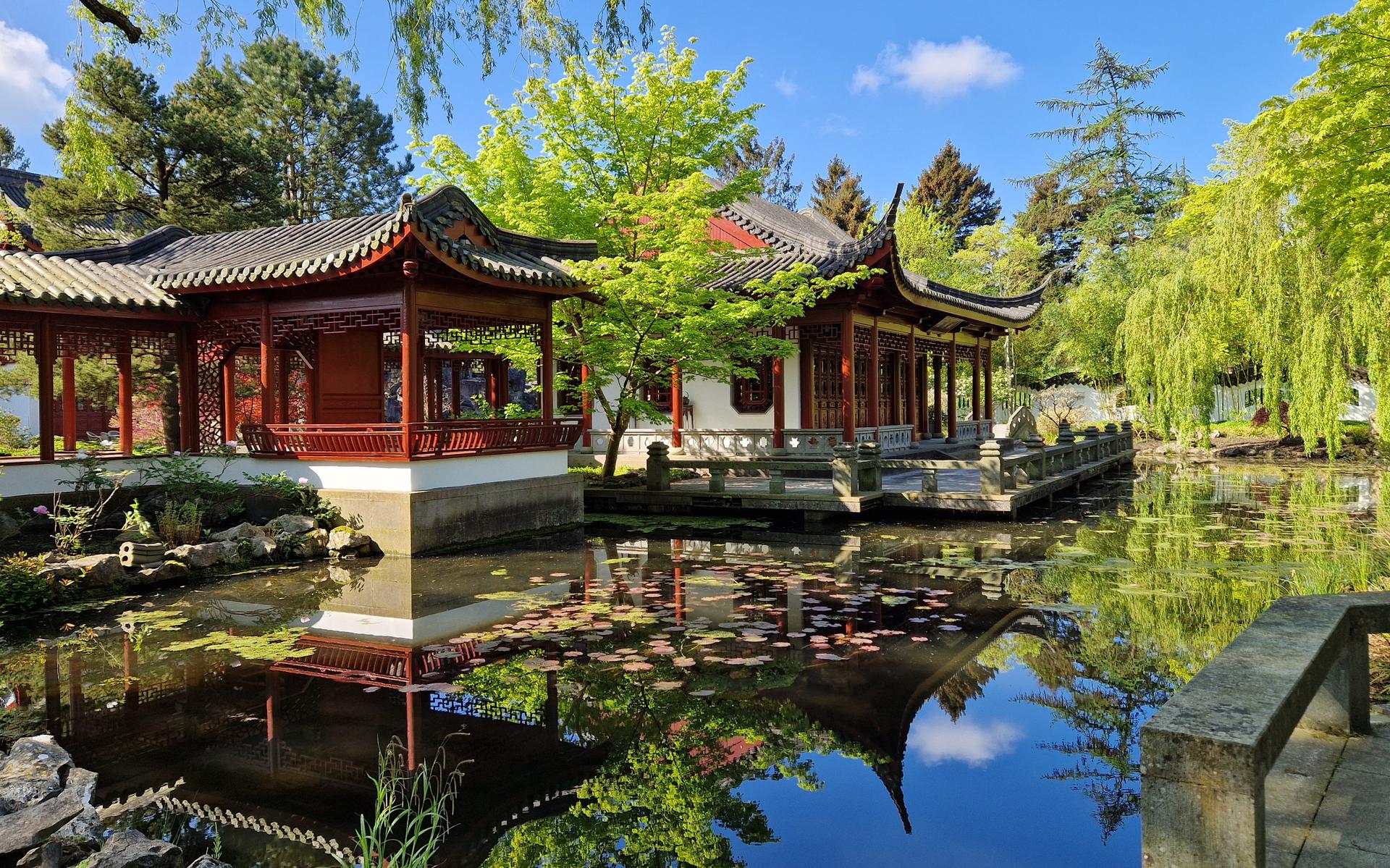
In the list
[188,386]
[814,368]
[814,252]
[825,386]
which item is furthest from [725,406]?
[188,386]

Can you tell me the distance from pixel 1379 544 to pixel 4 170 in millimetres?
35764

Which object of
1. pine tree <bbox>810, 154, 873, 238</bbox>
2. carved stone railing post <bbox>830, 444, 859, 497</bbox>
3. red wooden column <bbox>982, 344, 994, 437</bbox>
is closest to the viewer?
carved stone railing post <bbox>830, 444, 859, 497</bbox>

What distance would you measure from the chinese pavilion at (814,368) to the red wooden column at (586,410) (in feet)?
0.15

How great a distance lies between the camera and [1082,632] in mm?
6023

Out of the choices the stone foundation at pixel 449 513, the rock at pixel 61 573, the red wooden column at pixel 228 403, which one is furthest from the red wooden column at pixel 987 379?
the rock at pixel 61 573

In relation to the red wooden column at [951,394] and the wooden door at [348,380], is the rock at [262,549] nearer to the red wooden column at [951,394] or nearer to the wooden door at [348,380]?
the wooden door at [348,380]

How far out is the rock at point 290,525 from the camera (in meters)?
9.31

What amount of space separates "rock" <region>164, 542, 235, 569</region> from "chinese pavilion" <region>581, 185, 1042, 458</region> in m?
9.27

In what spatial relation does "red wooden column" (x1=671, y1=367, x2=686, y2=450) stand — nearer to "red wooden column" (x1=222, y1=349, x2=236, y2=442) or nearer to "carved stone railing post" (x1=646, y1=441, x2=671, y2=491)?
"carved stone railing post" (x1=646, y1=441, x2=671, y2=491)

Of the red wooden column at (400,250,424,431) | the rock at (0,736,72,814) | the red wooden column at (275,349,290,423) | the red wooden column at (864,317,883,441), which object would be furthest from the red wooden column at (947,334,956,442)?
the rock at (0,736,72,814)

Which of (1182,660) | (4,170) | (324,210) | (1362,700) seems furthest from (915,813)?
(4,170)

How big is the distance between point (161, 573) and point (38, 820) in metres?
5.46

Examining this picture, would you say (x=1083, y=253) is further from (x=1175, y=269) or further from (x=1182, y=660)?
(x=1182, y=660)

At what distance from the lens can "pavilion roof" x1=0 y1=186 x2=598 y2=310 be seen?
9.28 m
